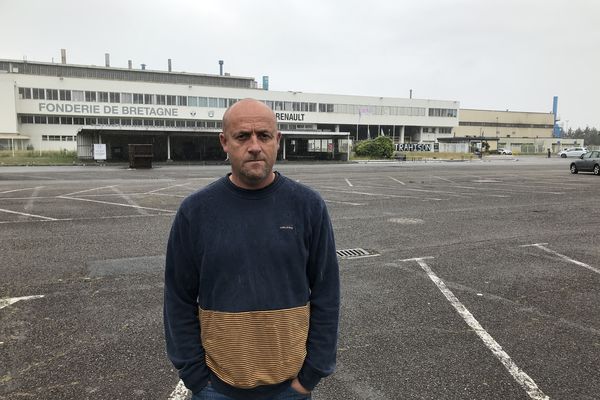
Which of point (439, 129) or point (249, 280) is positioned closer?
point (249, 280)

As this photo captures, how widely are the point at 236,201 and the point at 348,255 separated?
5.32 m

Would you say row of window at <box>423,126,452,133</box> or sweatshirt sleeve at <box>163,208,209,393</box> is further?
row of window at <box>423,126,452,133</box>

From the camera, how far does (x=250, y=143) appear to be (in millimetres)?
1927

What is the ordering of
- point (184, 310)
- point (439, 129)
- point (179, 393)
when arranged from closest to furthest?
point (184, 310) < point (179, 393) < point (439, 129)

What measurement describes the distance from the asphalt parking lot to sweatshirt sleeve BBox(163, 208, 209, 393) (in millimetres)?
1433

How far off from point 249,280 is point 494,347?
9.82 feet

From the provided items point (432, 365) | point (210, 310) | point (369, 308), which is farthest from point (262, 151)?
point (369, 308)

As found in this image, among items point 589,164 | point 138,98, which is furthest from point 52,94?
point 589,164

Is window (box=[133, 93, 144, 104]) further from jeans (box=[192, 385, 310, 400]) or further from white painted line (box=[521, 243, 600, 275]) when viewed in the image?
jeans (box=[192, 385, 310, 400])

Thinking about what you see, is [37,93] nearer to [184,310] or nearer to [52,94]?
[52,94]

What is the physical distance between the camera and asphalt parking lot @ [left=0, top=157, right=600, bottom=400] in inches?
133

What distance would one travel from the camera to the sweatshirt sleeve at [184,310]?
1973 millimetres

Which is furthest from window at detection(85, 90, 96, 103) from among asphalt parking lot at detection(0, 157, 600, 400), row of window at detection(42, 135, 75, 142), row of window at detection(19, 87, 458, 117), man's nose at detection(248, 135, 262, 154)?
man's nose at detection(248, 135, 262, 154)

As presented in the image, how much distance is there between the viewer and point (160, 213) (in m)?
11.1
